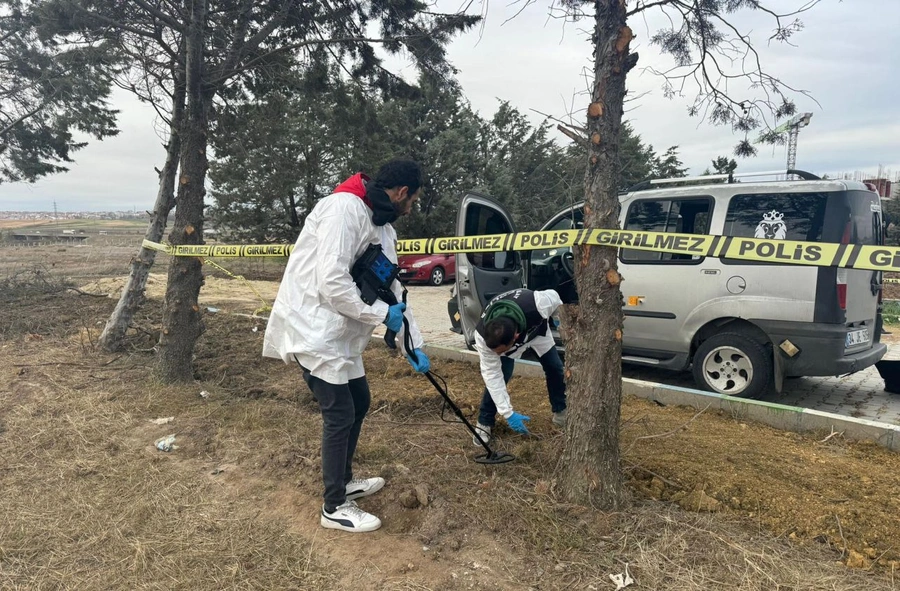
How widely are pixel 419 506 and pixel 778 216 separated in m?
4.07

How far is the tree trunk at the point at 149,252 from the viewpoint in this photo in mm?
6262

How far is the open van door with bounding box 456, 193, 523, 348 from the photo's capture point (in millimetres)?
5743

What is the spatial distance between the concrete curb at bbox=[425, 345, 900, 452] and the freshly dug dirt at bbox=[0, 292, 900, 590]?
0.45ft

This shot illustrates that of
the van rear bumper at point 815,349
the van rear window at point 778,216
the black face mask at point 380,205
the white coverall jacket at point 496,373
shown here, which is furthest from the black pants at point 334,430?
the van rear bumper at point 815,349

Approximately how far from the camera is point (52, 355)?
6043mm

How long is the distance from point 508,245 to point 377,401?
1.96 metres

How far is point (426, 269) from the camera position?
57.0ft

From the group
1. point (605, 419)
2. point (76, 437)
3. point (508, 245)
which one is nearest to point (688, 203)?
point (508, 245)

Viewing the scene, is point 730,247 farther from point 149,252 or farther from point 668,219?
point 149,252

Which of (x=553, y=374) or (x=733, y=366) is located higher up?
(x=553, y=374)

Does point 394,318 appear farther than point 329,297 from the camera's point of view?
Yes

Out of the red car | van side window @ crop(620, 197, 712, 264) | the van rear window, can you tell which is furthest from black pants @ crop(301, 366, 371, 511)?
the red car

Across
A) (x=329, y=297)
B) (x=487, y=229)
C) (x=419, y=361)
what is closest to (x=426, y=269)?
(x=487, y=229)

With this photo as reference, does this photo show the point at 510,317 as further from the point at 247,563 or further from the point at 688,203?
the point at 688,203
